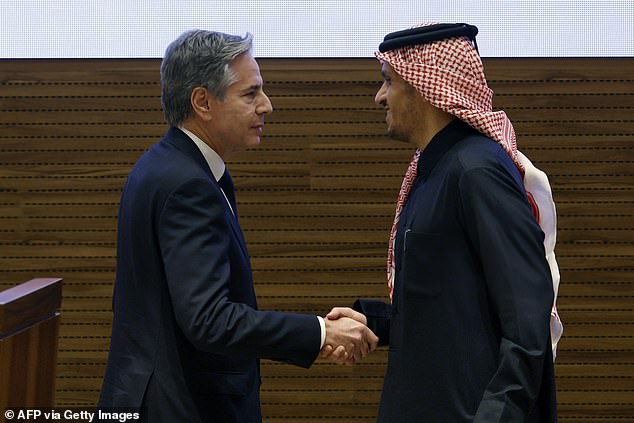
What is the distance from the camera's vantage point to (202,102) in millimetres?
2352

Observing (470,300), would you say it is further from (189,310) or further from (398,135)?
(189,310)

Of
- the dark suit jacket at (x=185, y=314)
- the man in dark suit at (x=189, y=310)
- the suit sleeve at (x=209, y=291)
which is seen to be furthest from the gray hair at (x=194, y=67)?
the suit sleeve at (x=209, y=291)

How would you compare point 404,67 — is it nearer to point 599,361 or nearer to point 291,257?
point 291,257

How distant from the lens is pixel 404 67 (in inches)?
86.0

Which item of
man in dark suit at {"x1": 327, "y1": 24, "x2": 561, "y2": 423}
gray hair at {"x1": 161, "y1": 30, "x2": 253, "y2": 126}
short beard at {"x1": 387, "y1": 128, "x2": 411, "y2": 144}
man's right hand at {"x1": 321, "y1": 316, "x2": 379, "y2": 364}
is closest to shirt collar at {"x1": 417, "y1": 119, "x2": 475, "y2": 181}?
man in dark suit at {"x1": 327, "y1": 24, "x2": 561, "y2": 423}

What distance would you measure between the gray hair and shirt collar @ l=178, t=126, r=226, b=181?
0.19 ft

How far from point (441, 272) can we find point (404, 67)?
1.77ft

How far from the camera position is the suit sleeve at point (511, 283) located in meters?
1.82

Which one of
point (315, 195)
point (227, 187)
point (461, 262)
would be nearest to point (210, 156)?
point (227, 187)

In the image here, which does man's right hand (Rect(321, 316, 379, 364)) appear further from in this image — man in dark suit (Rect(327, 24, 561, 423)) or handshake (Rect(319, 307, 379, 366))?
man in dark suit (Rect(327, 24, 561, 423))

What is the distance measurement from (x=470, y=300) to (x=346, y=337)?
0.45 meters

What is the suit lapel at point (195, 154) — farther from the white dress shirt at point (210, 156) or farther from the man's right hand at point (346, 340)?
the man's right hand at point (346, 340)

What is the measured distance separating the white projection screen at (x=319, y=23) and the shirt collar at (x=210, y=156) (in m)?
2.17

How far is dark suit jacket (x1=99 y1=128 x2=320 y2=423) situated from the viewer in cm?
205
